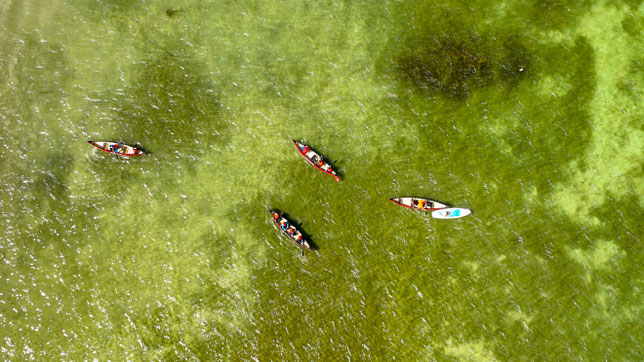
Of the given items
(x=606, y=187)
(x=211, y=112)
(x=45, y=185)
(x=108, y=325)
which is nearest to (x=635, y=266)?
(x=606, y=187)

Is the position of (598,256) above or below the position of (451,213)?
below

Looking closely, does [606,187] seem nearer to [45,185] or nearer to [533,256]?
[533,256]

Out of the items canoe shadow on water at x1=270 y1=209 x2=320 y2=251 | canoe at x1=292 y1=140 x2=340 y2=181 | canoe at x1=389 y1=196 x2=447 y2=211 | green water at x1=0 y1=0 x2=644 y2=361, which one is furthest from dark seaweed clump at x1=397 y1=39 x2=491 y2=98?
canoe shadow on water at x1=270 y1=209 x2=320 y2=251

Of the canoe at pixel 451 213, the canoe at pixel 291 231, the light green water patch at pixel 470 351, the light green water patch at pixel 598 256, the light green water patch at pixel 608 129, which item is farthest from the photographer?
the light green water patch at pixel 608 129

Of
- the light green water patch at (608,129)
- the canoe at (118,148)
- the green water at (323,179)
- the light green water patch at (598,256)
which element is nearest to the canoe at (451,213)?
the green water at (323,179)

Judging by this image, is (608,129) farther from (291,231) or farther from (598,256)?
(291,231)

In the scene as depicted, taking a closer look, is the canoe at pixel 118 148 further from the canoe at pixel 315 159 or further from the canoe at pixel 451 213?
the canoe at pixel 451 213

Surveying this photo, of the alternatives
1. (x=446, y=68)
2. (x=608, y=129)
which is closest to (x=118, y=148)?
(x=446, y=68)
